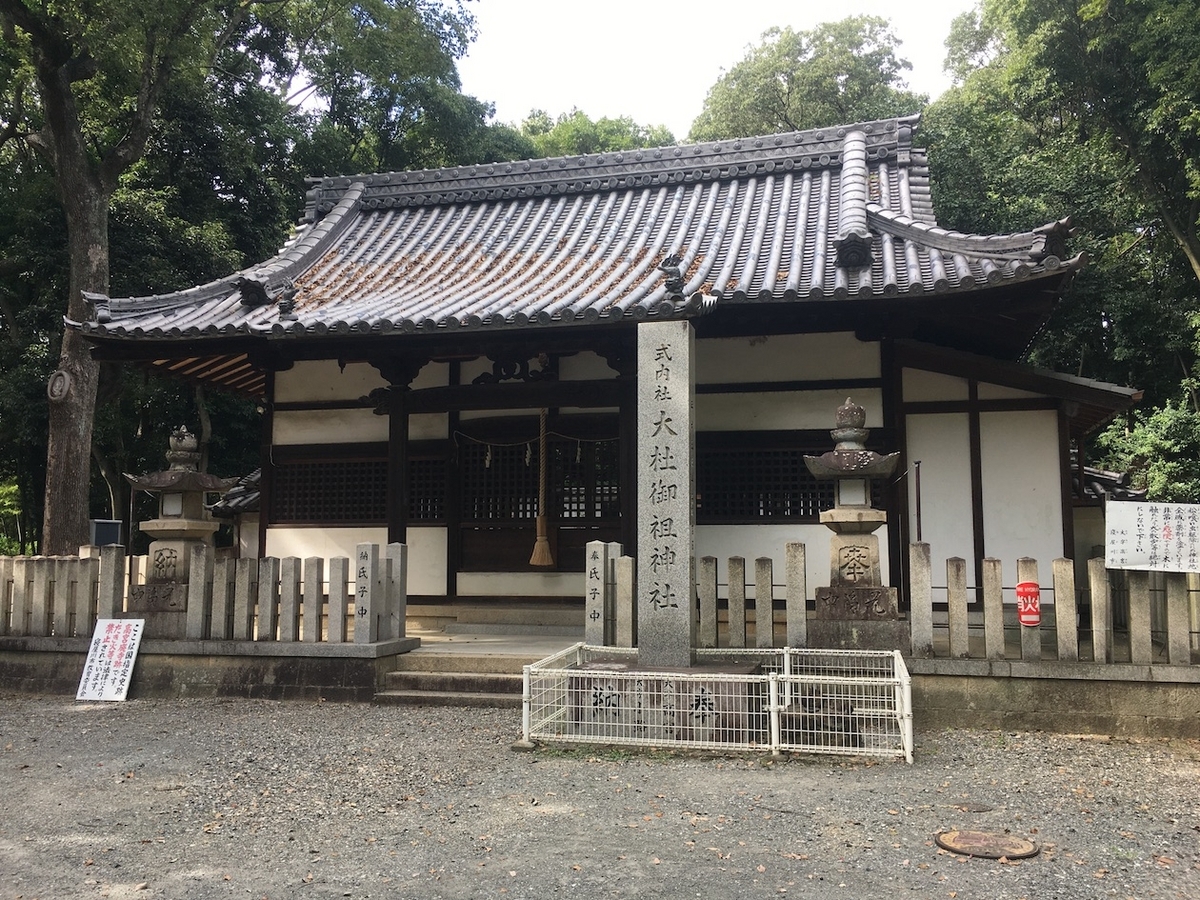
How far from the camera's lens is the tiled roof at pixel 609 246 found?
349 inches

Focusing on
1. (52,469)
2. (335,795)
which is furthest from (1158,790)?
(52,469)

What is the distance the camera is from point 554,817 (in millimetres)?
5137

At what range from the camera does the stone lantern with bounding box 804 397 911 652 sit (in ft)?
24.9

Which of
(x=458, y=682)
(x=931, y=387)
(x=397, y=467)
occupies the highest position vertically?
(x=931, y=387)

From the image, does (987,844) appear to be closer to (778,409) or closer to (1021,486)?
(1021,486)

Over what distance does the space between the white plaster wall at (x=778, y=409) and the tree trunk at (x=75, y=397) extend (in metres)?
10.4

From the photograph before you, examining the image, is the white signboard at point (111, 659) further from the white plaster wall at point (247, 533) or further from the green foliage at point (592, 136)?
the green foliage at point (592, 136)

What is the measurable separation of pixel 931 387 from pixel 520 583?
5.56 m

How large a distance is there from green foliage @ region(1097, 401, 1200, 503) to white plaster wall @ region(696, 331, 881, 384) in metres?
12.0

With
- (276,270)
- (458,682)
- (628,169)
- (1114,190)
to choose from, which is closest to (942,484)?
(458,682)

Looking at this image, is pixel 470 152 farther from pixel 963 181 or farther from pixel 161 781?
pixel 161 781

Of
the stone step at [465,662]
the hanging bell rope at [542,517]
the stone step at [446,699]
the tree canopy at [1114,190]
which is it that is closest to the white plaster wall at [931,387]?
the hanging bell rope at [542,517]

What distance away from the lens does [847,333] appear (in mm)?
10305

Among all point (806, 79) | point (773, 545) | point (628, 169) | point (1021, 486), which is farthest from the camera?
point (806, 79)
